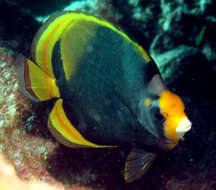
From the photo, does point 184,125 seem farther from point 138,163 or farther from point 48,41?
point 48,41

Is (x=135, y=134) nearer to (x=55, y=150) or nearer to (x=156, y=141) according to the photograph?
(x=156, y=141)

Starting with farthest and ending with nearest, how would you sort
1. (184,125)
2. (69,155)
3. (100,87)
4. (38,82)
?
(69,155), (38,82), (100,87), (184,125)

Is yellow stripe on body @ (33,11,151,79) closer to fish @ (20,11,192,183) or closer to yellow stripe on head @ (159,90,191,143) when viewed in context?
fish @ (20,11,192,183)

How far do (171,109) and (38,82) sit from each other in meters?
0.79

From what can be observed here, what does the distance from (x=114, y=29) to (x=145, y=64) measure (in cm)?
25

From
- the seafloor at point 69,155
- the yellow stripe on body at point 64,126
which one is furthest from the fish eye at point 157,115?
the seafloor at point 69,155

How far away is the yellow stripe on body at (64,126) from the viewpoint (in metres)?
1.32

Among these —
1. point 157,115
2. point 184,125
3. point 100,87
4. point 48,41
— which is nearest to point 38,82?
point 48,41

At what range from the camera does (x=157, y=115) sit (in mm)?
1074

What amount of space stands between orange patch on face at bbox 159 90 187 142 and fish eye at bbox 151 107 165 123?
0.02m

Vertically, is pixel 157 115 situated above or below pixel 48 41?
below

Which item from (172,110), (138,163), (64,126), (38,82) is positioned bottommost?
(138,163)

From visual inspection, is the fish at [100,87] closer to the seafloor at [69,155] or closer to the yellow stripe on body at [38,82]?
the yellow stripe on body at [38,82]

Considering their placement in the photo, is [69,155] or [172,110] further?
[69,155]
